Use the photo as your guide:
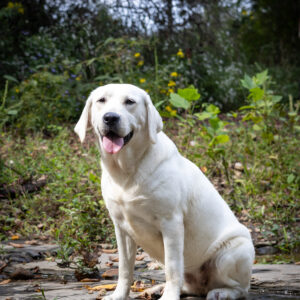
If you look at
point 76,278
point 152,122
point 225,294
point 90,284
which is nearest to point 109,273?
point 76,278

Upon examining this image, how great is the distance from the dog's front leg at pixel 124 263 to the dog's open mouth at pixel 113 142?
0.54m

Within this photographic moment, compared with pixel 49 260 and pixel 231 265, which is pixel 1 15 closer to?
pixel 49 260

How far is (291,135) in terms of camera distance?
20.9 feet

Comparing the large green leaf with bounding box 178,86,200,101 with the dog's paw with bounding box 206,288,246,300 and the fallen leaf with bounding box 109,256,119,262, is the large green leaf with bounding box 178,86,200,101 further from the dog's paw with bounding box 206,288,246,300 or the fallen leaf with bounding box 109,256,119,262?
the dog's paw with bounding box 206,288,246,300

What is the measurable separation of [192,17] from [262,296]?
7.85 meters

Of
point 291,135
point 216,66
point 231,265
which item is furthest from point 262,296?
point 216,66

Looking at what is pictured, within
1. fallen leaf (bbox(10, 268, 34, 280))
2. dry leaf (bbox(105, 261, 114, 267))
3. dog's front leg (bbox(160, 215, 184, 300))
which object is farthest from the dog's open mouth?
dry leaf (bbox(105, 261, 114, 267))

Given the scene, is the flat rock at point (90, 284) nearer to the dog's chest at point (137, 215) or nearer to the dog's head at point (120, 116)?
the dog's chest at point (137, 215)

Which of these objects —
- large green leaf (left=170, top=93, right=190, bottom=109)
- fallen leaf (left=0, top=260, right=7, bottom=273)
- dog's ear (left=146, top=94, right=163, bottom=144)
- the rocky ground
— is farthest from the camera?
large green leaf (left=170, top=93, right=190, bottom=109)

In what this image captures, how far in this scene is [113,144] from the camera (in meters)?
2.62

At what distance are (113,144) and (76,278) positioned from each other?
5.16ft

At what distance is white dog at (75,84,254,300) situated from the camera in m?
2.63

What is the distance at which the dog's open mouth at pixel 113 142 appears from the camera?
260 cm

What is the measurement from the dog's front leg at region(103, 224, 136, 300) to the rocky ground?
0.17 m
